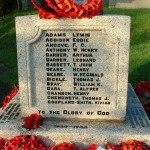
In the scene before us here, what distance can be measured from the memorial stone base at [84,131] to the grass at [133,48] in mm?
3451

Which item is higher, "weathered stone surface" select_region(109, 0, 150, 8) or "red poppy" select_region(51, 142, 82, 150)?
"red poppy" select_region(51, 142, 82, 150)

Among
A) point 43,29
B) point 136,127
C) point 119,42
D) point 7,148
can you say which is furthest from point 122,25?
point 7,148

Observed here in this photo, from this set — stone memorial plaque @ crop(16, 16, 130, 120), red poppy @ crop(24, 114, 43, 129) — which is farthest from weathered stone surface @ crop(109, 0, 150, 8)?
red poppy @ crop(24, 114, 43, 129)

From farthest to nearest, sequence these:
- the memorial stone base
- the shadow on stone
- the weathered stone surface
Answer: the weathered stone surface → the shadow on stone → the memorial stone base

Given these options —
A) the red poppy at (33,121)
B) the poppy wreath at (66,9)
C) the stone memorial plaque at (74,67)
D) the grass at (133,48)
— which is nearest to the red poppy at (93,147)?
the stone memorial plaque at (74,67)

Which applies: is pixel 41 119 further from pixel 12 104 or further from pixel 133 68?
pixel 133 68

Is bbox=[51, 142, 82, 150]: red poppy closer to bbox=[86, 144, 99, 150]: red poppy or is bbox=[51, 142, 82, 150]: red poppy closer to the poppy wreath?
bbox=[86, 144, 99, 150]: red poppy

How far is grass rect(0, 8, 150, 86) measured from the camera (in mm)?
9000

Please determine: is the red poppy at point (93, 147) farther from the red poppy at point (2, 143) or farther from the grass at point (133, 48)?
the grass at point (133, 48)

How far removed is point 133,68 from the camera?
9398mm

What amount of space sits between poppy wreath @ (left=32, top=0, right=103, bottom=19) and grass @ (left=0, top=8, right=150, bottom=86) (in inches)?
155

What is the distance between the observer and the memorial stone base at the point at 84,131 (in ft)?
15.3

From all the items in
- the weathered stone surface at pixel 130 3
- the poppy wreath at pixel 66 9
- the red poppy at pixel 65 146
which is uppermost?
the poppy wreath at pixel 66 9

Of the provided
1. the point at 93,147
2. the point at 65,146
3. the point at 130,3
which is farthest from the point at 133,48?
the point at 130,3
